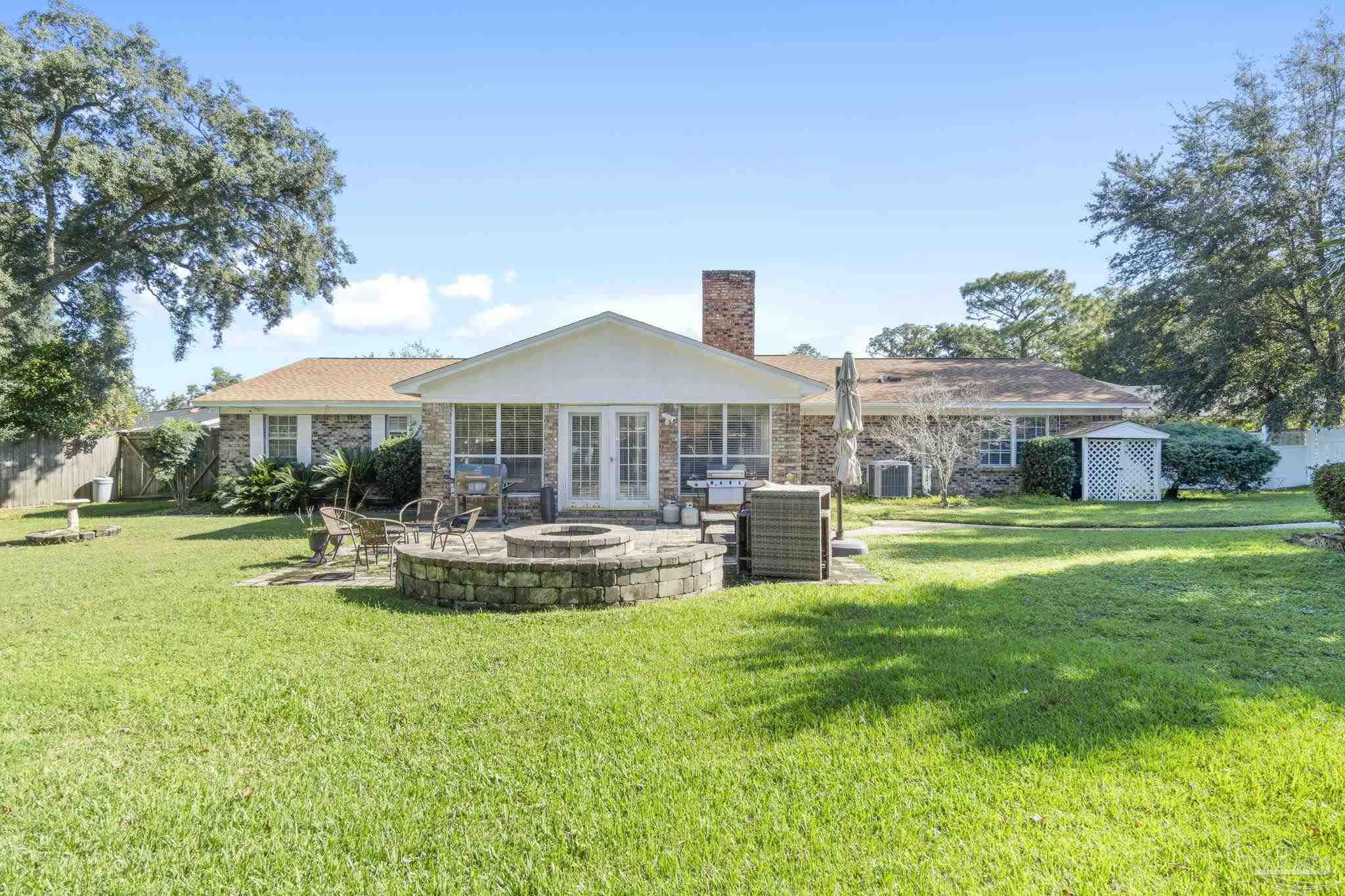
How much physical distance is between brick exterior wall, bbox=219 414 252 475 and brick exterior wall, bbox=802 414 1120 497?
15823mm

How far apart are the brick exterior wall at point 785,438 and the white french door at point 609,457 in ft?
8.27

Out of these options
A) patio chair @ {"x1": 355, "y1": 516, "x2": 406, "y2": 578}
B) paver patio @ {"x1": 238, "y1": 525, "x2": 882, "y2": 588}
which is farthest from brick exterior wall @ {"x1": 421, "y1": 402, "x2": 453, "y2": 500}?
patio chair @ {"x1": 355, "y1": 516, "x2": 406, "y2": 578}

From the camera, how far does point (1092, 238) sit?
28188mm

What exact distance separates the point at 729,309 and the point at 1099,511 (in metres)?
9.64

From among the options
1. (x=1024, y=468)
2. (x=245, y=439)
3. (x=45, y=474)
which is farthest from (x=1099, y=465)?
(x=45, y=474)

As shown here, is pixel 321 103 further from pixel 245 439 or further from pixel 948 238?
pixel 948 238

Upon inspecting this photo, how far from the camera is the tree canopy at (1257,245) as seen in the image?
23266 millimetres

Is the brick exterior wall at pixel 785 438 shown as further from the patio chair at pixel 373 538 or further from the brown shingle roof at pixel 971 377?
the patio chair at pixel 373 538

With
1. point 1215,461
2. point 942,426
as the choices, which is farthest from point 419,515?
point 1215,461

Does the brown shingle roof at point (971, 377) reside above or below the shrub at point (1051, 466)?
above

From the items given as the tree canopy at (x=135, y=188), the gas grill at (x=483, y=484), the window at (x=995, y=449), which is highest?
the tree canopy at (x=135, y=188)

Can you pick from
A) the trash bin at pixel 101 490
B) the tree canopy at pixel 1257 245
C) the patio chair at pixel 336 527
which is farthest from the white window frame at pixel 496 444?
the tree canopy at pixel 1257 245

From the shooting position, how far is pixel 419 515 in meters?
11.1

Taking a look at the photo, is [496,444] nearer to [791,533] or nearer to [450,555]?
[450,555]
